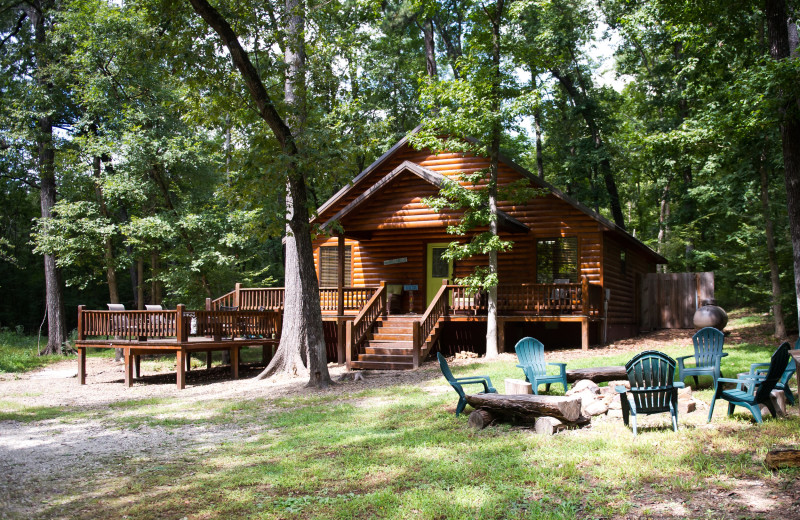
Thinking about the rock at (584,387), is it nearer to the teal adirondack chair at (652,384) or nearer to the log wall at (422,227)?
the teal adirondack chair at (652,384)

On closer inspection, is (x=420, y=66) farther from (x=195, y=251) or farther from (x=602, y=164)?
(x=195, y=251)

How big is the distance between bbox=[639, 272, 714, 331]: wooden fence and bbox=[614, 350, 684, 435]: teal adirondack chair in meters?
17.6

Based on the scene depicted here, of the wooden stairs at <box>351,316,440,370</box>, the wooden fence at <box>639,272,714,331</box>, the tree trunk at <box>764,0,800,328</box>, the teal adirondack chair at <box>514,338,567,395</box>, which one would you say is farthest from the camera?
the wooden fence at <box>639,272,714,331</box>

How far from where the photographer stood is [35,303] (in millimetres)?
37156

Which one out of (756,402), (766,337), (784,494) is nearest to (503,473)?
(784,494)

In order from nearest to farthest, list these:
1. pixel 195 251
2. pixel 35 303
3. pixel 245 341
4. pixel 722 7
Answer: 1. pixel 722 7
2. pixel 245 341
3. pixel 195 251
4. pixel 35 303

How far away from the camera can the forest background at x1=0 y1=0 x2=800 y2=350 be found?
14133 mm

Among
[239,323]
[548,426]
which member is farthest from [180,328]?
[548,426]

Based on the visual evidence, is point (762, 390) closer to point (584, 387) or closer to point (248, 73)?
point (584, 387)

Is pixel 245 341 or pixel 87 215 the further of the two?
pixel 87 215

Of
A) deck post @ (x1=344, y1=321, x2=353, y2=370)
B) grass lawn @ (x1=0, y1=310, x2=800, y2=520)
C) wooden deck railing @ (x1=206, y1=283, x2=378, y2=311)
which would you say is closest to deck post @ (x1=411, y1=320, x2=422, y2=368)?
deck post @ (x1=344, y1=321, x2=353, y2=370)

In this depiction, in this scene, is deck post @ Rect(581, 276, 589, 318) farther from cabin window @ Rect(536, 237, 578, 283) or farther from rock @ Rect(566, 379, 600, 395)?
rock @ Rect(566, 379, 600, 395)

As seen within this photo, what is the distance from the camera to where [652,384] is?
736cm

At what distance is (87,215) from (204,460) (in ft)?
58.9
